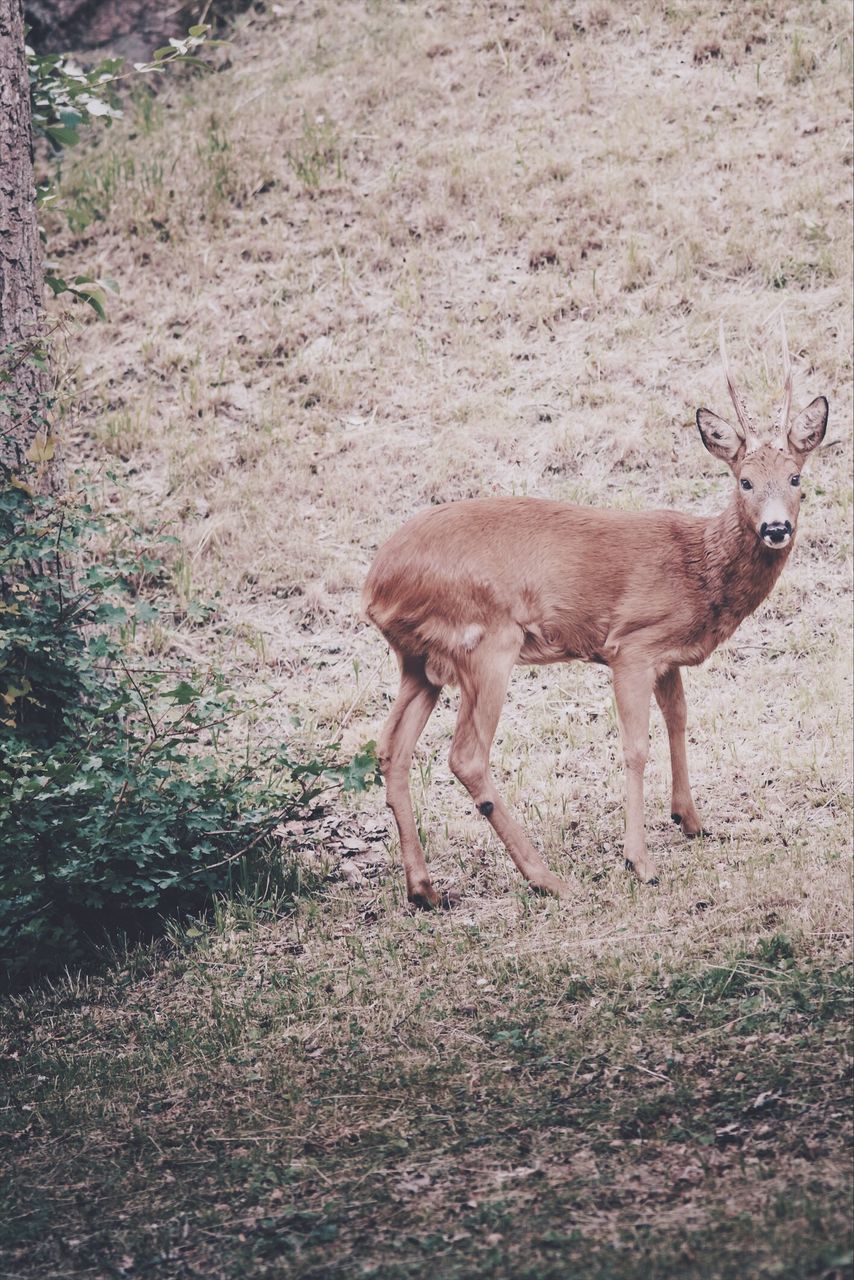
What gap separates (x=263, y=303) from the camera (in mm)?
12742

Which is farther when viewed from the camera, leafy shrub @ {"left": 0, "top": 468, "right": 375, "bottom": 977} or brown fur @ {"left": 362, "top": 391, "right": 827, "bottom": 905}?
brown fur @ {"left": 362, "top": 391, "right": 827, "bottom": 905}

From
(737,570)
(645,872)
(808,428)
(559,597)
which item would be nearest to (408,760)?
(559,597)

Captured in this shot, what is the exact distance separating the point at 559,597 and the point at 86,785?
2.15 m

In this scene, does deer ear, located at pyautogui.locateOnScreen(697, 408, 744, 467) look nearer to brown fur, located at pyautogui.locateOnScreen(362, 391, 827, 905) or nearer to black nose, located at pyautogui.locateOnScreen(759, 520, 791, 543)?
brown fur, located at pyautogui.locateOnScreen(362, 391, 827, 905)

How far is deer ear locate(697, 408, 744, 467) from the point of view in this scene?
6.51 meters

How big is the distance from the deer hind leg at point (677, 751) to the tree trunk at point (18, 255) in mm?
3063

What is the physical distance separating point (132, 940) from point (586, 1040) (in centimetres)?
246

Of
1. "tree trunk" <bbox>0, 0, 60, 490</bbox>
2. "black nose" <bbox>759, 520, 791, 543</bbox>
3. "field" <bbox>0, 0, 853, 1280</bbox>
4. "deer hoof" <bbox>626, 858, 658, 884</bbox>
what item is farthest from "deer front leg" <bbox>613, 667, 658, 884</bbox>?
"tree trunk" <bbox>0, 0, 60, 490</bbox>

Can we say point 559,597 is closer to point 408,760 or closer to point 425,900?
point 408,760

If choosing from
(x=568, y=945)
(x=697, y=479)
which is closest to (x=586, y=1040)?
(x=568, y=945)

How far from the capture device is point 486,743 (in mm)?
6402

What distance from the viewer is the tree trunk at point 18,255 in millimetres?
Result: 7004

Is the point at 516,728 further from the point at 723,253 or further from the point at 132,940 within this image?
the point at 723,253

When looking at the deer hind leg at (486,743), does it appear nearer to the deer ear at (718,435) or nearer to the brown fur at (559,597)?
the brown fur at (559,597)
